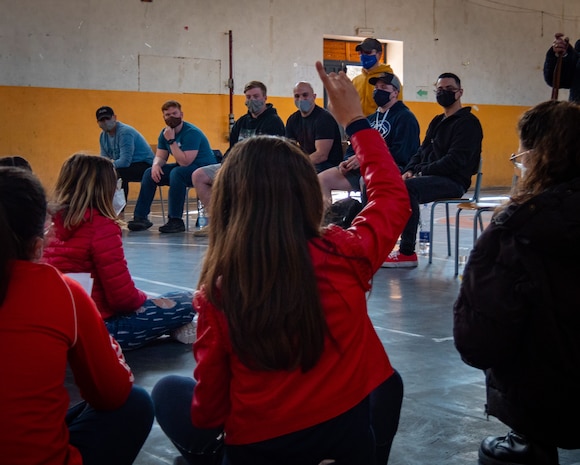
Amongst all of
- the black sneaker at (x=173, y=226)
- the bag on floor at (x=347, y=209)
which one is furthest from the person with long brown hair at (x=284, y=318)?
the black sneaker at (x=173, y=226)

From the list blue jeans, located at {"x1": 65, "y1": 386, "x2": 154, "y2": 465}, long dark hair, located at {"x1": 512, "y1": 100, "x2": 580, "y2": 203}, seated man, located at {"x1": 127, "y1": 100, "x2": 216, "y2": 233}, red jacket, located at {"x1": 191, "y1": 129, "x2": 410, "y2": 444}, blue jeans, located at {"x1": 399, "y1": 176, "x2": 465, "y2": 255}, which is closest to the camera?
red jacket, located at {"x1": 191, "y1": 129, "x2": 410, "y2": 444}

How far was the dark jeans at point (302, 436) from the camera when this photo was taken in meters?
1.67

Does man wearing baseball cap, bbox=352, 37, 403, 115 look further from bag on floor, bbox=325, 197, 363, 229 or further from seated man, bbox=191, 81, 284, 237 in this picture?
bag on floor, bbox=325, 197, 363, 229

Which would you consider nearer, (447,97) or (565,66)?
(565,66)

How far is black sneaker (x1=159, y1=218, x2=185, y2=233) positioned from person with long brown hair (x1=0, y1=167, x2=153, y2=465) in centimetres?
640

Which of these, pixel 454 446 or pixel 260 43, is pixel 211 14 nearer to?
pixel 260 43

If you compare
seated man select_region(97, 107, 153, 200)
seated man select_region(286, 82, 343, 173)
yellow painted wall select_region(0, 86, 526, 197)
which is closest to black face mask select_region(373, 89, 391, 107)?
seated man select_region(286, 82, 343, 173)

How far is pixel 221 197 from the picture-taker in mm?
1642

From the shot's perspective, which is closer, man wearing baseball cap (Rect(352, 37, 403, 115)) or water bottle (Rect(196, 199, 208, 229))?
man wearing baseball cap (Rect(352, 37, 403, 115))

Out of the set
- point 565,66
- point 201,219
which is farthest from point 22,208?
point 201,219

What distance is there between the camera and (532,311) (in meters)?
2.02

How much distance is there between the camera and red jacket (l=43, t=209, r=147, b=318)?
326 centimetres

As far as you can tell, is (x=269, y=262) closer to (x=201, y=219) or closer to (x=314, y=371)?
(x=314, y=371)

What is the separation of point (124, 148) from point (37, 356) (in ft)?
25.7
